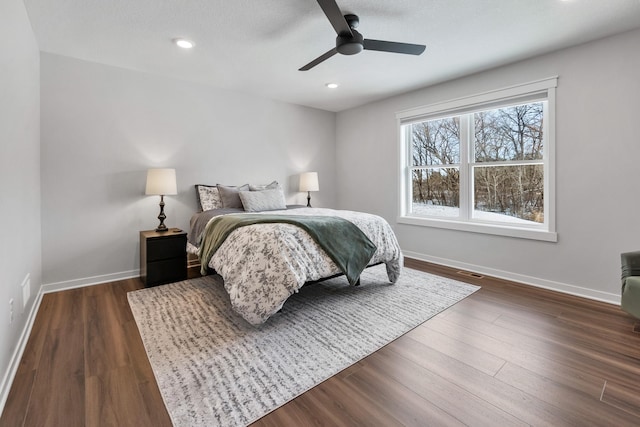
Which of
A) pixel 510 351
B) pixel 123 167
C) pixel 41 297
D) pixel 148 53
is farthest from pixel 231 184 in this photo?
pixel 510 351

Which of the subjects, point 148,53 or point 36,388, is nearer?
point 36,388

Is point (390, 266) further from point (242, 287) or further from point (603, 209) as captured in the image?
point (603, 209)

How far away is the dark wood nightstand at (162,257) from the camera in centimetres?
317

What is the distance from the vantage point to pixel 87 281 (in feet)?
10.7

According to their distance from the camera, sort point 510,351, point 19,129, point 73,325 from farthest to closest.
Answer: point 73,325
point 19,129
point 510,351

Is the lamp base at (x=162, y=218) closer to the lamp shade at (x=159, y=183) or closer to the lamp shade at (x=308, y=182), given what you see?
the lamp shade at (x=159, y=183)

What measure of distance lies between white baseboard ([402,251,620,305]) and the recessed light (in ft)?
12.4

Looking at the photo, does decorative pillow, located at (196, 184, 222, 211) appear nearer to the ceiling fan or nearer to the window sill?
the ceiling fan

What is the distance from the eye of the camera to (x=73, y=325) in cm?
231

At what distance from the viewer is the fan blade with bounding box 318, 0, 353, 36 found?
1871mm

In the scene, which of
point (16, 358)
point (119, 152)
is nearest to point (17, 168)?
point (16, 358)

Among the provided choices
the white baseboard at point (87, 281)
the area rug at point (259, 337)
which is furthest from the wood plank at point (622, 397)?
the white baseboard at point (87, 281)

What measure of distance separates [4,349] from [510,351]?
2.95m

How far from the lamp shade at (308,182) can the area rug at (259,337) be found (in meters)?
1.91
